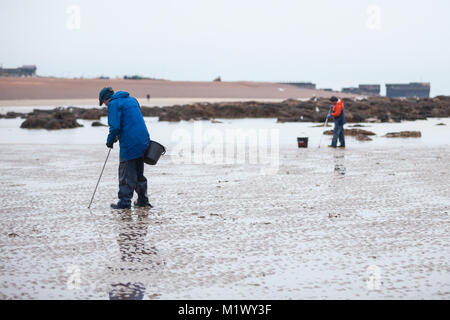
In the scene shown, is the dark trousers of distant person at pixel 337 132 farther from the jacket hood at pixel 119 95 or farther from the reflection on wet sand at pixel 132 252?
the reflection on wet sand at pixel 132 252

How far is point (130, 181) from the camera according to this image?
34.4 feet

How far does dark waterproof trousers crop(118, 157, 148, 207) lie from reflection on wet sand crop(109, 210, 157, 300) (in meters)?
0.30

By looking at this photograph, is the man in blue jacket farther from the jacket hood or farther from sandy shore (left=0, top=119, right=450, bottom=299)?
sandy shore (left=0, top=119, right=450, bottom=299)

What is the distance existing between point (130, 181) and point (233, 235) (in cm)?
268

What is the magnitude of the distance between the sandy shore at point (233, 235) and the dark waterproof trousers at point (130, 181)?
318mm

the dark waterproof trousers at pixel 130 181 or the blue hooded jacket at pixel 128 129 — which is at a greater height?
the blue hooded jacket at pixel 128 129

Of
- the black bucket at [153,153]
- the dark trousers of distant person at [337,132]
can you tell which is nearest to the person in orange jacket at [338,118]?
the dark trousers of distant person at [337,132]

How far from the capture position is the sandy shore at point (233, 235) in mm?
6156

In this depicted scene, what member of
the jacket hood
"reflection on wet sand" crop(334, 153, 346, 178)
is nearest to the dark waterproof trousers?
the jacket hood

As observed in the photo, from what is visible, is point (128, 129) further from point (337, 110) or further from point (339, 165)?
point (337, 110)
